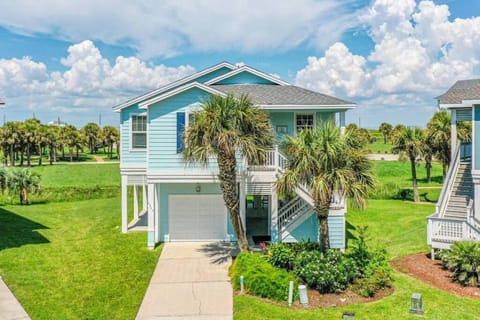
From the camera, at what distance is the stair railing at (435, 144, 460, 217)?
16.3m

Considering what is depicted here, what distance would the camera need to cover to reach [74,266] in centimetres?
1404

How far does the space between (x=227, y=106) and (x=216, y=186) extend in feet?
19.3

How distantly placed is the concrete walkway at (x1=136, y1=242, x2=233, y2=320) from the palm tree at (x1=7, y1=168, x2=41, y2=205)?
15.9 metres

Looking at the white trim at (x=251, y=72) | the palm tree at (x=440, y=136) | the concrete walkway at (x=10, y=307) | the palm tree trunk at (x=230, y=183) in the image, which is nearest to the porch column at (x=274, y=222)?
the palm tree trunk at (x=230, y=183)

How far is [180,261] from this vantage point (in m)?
15.2

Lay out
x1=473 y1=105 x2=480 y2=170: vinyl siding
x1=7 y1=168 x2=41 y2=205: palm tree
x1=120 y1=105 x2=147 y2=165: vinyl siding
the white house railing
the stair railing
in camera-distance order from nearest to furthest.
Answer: the white house railing < x1=473 y1=105 x2=480 y2=170: vinyl siding < the stair railing < x1=120 y1=105 x2=147 y2=165: vinyl siding < x1=7 y1=168 x2=41 y2=205: palm tree

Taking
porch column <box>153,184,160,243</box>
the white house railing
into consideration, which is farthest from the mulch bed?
porch column <box>153,184,160,243</box>

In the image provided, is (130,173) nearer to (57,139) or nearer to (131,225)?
(131,225)

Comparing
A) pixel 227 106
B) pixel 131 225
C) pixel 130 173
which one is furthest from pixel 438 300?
pixel 131 225

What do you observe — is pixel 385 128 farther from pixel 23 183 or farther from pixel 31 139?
pixel 23 183

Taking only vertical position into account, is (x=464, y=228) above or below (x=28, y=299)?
above

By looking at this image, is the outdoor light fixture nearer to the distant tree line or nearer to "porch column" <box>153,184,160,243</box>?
"porch column" <box>153,184,160,243</box>

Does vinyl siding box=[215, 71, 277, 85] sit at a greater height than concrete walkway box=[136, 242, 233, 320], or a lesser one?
greater

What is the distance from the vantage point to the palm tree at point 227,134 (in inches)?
509
